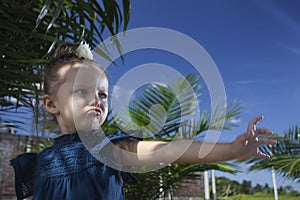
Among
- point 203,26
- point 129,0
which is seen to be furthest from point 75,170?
point 203,26

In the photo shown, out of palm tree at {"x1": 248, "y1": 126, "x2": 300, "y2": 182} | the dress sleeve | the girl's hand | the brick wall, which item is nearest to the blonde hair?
the dress sleeve

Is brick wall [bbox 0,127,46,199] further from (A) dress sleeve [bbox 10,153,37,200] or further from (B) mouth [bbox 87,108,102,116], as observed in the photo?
(B) mouth [bbox 87,108,102,116]

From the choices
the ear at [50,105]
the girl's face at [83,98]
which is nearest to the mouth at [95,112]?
the girl's face at [83,98]

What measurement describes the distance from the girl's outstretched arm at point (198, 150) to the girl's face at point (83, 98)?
85 millimetres

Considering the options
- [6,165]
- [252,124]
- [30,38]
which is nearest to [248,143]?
[252,124]

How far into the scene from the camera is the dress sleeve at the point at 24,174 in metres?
0.69

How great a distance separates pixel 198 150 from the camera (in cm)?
48

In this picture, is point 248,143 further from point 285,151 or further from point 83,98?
point 285,151

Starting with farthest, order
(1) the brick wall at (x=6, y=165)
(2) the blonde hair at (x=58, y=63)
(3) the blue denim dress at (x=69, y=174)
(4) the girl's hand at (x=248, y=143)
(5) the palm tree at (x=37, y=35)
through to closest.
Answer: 1. (1) the brick wall at (x=6, y=165)
2. (5) the palm tree at (x=37, y=35)
3. (2) the blonde hair at (x=58, y=63)
4. (3) the blue denim dress at (x=69, y=174)
5. (4) the girl's hand at (x=248, y=143)

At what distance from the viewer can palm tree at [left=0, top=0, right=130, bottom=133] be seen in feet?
2.86

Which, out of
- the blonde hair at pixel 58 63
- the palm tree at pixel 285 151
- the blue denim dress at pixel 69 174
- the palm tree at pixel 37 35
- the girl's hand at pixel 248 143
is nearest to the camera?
the girl's hand at pixel 248 143

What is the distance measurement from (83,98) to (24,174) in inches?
8.8

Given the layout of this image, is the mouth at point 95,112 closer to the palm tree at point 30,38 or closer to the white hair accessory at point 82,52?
the white hair accessory at point 82,52

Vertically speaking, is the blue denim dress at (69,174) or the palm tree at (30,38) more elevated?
the palm tree at (30,38)
